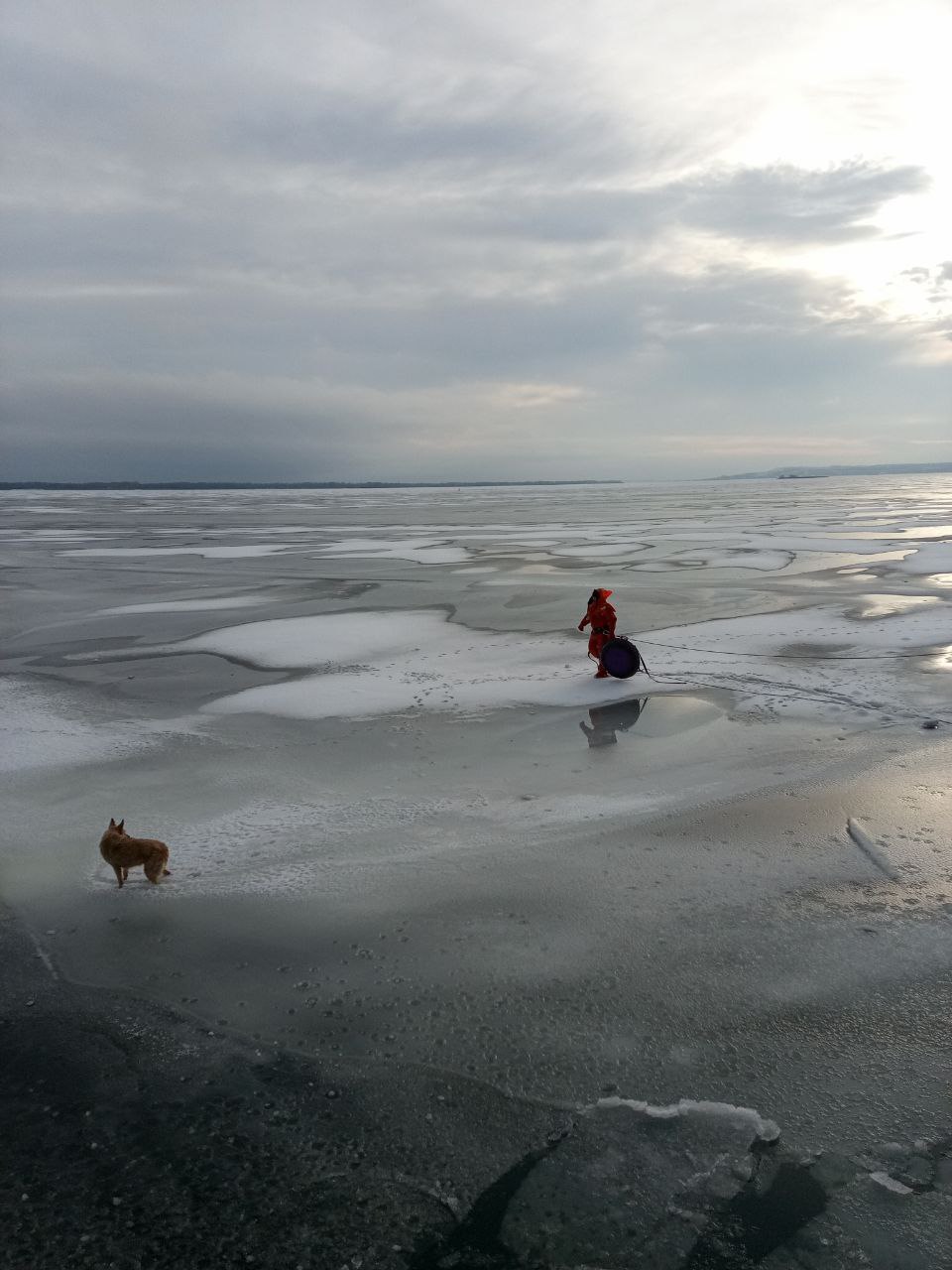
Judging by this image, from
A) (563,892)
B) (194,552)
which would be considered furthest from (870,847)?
(194,552)

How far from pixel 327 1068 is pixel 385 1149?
0.46 meters

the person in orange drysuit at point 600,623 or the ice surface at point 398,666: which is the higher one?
the person in orange drysuit at point 600,623

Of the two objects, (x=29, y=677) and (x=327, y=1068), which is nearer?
(x=327, y=1068)

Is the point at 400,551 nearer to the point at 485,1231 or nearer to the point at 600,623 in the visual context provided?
the point at 600,623

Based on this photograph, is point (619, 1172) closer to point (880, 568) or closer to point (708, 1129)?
point (708, 1129)

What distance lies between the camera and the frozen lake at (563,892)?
8.72 ft

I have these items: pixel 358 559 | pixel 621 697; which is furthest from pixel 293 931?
pixel 358 559

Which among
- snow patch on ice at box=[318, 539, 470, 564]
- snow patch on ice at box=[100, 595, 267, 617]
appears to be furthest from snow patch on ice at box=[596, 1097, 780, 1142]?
snow patch on ice at box=[318, 539, 470, 564]

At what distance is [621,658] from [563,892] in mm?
4445

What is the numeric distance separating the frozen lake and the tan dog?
0.38ft

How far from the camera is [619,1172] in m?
2.59

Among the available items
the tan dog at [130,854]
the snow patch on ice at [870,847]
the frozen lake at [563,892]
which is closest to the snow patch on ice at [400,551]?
the frozen lake at [563,892]

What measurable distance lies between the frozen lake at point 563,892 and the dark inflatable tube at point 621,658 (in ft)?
0.53

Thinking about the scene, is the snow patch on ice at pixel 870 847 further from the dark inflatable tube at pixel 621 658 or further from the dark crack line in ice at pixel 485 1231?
the dark inflatable tube at pixel 621 658
